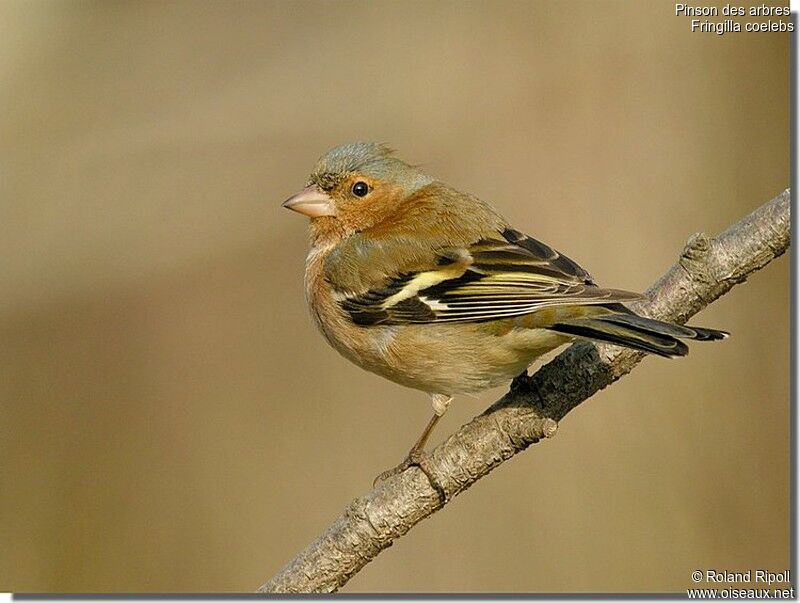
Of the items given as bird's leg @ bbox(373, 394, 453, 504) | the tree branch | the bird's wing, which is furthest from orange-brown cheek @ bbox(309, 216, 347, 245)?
the tree branch

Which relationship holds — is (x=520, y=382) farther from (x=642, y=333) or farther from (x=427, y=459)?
(x=642, y=333)

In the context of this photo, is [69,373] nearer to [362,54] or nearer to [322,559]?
[362,54]

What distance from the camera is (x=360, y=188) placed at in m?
5.14

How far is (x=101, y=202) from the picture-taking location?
8961 mm

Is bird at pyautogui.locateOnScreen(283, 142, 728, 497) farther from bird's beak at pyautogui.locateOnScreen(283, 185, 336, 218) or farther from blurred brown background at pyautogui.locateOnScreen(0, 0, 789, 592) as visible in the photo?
blurred brown background at pyautogui.locateOnScreen(0, 0, 789, 592)

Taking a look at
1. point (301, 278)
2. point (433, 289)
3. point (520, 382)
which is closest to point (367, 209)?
point (433, 289)

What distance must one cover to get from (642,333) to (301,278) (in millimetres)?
4501

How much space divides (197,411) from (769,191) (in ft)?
14.5

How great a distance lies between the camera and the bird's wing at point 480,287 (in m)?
3.92

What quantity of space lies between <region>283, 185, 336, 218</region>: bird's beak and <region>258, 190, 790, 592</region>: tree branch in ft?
5.99

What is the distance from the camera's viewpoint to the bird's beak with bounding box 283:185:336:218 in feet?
16.8

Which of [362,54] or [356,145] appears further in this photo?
[362,54]

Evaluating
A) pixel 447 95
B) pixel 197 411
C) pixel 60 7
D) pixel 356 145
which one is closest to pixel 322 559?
pixel 356 145

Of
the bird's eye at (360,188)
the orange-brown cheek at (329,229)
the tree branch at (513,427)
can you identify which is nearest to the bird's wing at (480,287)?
the tree branch at (513,427)
